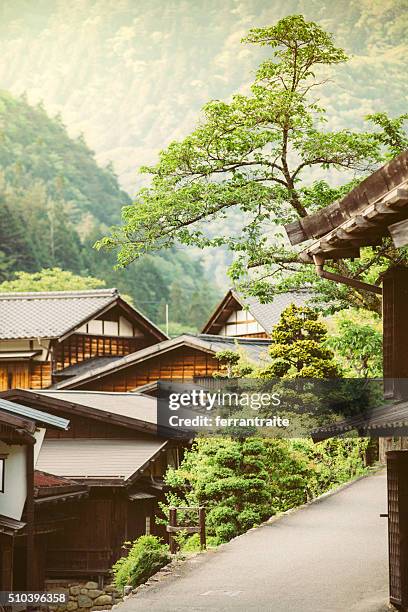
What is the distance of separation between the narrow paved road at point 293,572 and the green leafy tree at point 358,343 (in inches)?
121

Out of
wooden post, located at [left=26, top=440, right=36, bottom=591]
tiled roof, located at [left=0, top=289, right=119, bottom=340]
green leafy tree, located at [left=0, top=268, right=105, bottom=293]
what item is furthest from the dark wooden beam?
green leafy tree, located at [left=0, top=268, right=105, bottom=293]

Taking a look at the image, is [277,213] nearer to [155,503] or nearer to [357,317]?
[155,503]

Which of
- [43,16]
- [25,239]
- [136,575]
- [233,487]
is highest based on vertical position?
[43,16]

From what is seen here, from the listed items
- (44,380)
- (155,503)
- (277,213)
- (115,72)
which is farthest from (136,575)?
(115,72)

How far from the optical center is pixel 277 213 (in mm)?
14219

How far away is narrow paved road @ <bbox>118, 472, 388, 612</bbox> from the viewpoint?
33.9 feet

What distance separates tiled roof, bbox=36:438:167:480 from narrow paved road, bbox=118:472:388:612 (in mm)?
3351

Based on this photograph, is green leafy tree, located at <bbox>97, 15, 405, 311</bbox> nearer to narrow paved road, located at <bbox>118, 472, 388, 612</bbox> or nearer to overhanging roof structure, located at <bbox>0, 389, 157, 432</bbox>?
narrow paved road, located at <bbox>118, 472, 388, 612</bbox>

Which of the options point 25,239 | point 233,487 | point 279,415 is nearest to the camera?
point 233,487

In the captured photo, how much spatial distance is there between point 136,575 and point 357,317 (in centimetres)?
1075

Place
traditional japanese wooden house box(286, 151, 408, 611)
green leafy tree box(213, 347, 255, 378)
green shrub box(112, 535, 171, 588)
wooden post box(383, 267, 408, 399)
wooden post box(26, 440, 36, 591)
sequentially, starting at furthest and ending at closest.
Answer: green leafy tree box(213, 347, 255, 378) → green shrub box(112, 535, 171, 588) → wooden post box(26, 440, 36, 591) → wooden post box(383, 267, 408, 399) → traditional japanese wooden house box(286, 151, 408, 611)

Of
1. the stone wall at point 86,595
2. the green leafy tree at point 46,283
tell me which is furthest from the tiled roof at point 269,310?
the green leafy tree at point 46,283

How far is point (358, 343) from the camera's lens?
15570mm

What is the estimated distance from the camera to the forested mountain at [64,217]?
6072 centimetres
